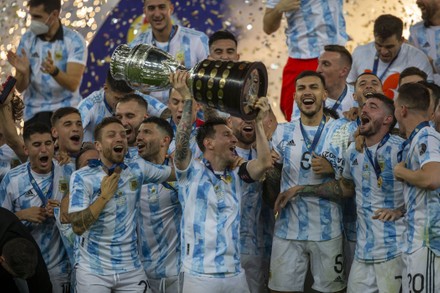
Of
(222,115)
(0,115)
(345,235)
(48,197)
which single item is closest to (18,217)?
(48,197)

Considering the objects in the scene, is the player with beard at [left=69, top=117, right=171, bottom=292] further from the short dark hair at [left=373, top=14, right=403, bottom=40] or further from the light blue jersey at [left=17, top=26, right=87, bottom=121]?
the short dark hair at [left=373, top=14, right=403, bottom=40]

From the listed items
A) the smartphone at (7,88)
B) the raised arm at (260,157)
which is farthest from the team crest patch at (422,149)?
the smartphone at (7,88)

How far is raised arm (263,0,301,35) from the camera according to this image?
381 inches

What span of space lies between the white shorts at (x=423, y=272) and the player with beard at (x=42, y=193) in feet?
8.98

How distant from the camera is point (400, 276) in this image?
7.73 meters

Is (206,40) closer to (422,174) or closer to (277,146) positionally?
(277,146)

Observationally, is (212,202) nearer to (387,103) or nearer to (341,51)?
(387,103)

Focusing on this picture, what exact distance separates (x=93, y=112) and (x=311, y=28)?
203 cm

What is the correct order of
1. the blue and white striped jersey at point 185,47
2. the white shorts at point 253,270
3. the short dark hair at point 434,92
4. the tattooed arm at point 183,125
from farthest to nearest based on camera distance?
1. the blue and white striped jersey at point 185,47
2. the white shorts at point 253,270
3. the short dark hair at point 434,92
4. the tattooed arm at point 183,125

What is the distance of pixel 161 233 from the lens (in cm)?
841

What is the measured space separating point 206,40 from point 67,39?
1278 mm

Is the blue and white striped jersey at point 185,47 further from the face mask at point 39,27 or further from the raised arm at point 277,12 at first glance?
the face mask at point 39,27

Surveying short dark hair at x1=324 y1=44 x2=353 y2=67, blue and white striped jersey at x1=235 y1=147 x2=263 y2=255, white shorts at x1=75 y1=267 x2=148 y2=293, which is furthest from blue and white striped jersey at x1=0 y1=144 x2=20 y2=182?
short dark hair at x1=324 y1=44 x2=353 y2=67

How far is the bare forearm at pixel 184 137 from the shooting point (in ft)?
24.1
